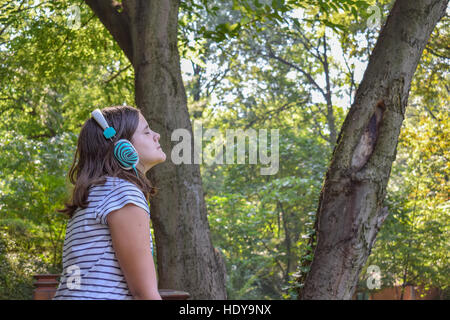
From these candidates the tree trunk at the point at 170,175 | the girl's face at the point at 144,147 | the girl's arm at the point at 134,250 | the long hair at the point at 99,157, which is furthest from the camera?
the tree trunk at the point at 170,175

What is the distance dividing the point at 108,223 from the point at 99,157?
28 centimetres

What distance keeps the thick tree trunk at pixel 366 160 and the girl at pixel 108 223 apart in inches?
89.0

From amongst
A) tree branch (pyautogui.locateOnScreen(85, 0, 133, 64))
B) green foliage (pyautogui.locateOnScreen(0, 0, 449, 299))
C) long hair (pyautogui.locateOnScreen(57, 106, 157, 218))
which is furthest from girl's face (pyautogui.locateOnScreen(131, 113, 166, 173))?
tree branch (pyautogui.locateOnScreen(85, 0, 133, 64))

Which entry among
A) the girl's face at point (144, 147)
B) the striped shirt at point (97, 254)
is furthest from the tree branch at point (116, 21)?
the striped shirt at point (97, 254)

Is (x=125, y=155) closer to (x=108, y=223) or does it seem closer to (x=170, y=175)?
(x=108, y=223)

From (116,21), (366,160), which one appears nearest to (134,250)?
(366,160)

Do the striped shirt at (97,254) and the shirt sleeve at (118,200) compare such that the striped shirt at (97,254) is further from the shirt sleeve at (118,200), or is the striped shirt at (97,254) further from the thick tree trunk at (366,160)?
the thick tree trunk at (366,160)

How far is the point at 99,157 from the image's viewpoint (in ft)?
5.48

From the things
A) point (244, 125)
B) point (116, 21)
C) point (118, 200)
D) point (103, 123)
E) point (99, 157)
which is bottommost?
point (118, 200)

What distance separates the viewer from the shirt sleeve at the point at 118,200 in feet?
4.84

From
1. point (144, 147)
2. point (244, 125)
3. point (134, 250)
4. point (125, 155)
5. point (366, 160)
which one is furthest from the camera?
point (244, 125)

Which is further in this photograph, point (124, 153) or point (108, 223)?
point (124, 153)

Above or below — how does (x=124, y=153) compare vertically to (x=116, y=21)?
below

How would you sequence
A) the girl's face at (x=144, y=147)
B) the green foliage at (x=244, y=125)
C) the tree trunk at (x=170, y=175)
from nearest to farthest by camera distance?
the girl's face at (x=144, y=147), the tree trunk at (x=170, y=175), the green foliage at (x=244, y=125)
